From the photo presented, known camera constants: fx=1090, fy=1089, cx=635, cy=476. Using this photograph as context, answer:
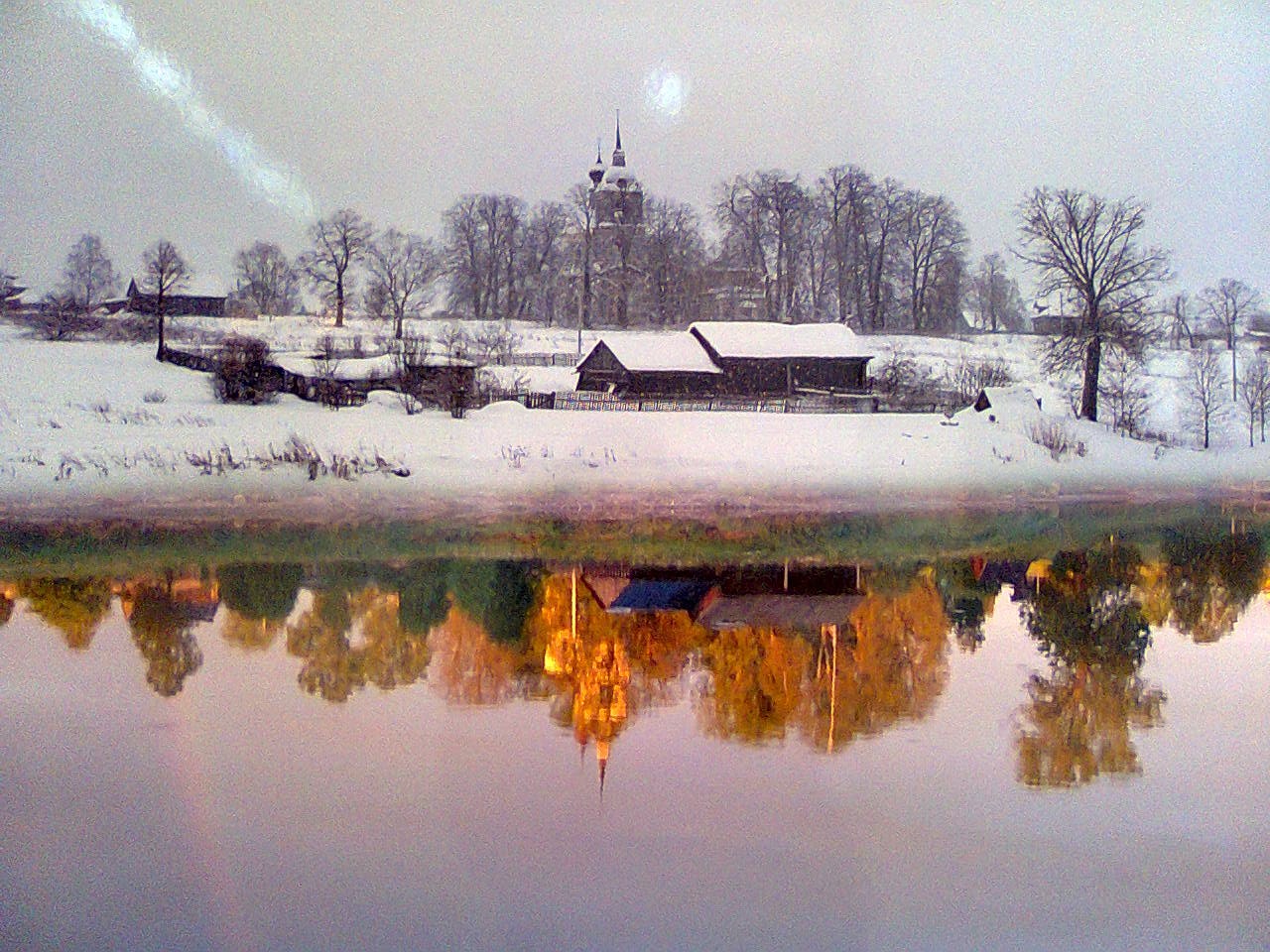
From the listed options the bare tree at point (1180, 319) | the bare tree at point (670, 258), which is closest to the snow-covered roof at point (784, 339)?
the bare tree at point (670, 258)

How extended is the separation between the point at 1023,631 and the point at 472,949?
326cm

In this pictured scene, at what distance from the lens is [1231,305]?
8.05 m

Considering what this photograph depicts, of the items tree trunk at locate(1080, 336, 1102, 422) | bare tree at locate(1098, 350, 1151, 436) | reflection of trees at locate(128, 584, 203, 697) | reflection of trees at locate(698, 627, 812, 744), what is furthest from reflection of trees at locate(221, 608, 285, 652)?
bare tree at locate(1098, 350, 1151, 436)

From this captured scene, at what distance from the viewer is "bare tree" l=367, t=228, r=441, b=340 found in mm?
7223

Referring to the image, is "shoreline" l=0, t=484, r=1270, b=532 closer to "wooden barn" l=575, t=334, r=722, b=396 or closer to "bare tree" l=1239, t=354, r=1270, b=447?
"bare tree" l=1239, t=354, r=1270, b=447

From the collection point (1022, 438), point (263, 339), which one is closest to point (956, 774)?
point (1022, 438)

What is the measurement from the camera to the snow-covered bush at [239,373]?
7.20 metres

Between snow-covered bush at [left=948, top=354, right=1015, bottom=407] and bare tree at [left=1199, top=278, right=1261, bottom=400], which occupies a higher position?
bare tree at [left=1199, top=278, right=1261, bottom=400]

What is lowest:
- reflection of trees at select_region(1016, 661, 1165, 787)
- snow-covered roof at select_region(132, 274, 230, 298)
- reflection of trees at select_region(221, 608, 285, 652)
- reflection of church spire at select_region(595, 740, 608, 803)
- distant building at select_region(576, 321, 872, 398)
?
reflection of church spire at select_region(595, 740, 608, 803)

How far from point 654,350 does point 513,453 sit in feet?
5.31

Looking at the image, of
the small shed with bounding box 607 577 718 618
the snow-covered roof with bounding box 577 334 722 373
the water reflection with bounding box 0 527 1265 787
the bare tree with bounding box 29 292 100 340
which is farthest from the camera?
the snow-covered roof with bounding box 577 334 722 373

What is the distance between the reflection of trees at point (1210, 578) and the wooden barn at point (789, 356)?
2636 millimetres

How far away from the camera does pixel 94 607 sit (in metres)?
5.32

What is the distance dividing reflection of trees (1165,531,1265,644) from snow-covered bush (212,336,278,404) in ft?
18.5
